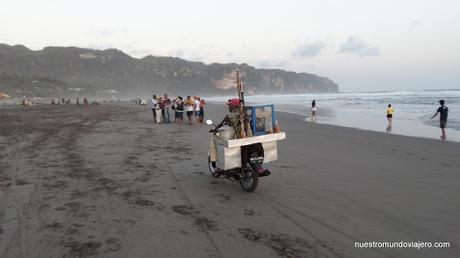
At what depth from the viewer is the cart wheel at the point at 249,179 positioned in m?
6.44

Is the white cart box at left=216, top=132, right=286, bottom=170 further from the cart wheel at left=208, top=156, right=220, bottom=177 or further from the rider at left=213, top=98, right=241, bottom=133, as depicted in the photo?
the cart wheel at left=208, top=156, right=220, bottom=177

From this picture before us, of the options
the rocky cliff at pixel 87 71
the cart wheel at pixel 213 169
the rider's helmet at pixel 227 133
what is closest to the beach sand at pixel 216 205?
the cart wheel at pixel 213 169

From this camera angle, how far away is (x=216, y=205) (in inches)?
227

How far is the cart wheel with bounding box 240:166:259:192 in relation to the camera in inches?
254

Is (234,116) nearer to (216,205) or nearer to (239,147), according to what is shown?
(239,147)

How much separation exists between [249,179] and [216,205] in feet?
3.49

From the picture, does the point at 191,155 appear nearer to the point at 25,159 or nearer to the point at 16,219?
the point at 25,159

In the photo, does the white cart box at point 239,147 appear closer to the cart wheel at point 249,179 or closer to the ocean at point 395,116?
the cart wheel at point 249,179

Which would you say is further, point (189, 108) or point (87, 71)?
point (87, 71)

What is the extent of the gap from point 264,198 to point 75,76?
543ft

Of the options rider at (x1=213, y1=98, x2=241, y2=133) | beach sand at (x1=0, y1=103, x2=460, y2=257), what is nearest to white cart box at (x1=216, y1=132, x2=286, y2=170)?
rider at (x1=213, y1=98, x2=241, y2=133)

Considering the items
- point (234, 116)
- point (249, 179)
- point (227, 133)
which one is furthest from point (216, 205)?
point (234, 116)

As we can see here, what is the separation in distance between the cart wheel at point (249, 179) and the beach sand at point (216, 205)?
20cm

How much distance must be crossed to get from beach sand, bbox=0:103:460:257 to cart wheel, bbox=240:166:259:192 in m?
0.20
